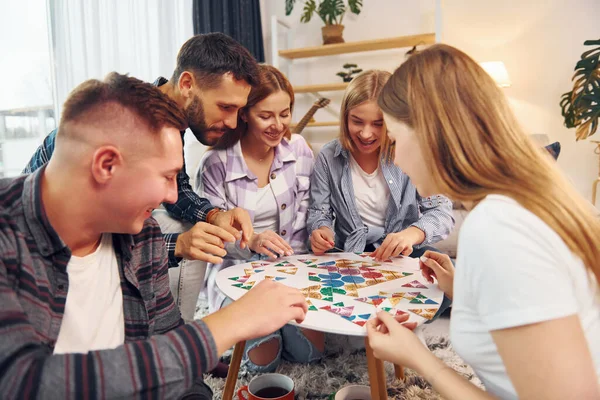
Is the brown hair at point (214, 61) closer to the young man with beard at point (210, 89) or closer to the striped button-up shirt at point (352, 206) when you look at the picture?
the young man with beard at point (210, 89)

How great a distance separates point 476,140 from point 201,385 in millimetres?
787

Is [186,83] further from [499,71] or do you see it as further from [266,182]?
[499,71]

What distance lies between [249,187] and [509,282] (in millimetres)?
1275

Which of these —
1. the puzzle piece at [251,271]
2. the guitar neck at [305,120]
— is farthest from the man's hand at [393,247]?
the guitar neck at [305,120]

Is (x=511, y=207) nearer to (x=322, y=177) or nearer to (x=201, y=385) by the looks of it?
(x=201, y=385)

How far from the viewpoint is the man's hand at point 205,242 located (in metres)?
1.14

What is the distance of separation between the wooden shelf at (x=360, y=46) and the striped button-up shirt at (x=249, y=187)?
82.5 inches

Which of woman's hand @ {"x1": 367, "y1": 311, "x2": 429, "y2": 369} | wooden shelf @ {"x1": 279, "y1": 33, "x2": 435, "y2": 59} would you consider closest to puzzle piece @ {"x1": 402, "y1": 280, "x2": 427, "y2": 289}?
woman's hand @ {"x1": 367, "y1": 311, "x2": 429, "y2": 369}

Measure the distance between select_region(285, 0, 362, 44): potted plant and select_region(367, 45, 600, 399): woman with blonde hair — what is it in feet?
10.5

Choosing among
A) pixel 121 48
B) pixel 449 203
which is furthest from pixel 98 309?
pixel 121 48

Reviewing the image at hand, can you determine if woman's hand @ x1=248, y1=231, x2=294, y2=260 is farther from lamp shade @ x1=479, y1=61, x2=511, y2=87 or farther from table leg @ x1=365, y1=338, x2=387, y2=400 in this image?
lamp shade @ x1=479, y1=61, x2=511, y2=87

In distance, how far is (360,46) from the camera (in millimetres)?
3701

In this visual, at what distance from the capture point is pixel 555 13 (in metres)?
3.54

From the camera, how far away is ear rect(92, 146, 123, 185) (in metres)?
0.72
